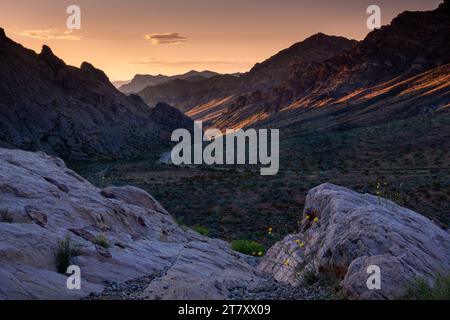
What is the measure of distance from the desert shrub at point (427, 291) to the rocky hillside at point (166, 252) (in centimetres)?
21

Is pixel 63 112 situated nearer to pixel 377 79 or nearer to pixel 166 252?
pixel 377 79

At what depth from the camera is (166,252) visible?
1205 centimetres

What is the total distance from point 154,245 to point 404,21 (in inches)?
6709

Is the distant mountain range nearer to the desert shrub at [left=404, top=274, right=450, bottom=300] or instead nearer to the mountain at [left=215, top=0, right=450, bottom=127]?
the mountain at [left=215, top=0, right=450, bottom=127]

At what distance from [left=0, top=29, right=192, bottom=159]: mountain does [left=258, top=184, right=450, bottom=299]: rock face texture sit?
77060mm

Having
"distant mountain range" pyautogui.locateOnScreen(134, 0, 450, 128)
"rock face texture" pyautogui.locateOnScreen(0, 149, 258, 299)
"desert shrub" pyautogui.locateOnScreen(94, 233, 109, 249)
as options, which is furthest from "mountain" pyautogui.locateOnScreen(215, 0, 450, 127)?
"desert shrub" pyautogui.locateOnScreen(94, 233, 109, 249)

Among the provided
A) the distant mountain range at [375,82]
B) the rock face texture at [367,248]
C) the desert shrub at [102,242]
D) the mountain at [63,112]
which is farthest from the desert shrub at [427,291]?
the distant mountain range at [375,82]

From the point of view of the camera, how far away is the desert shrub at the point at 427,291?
616cm

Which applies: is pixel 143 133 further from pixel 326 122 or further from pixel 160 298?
pixel 160 298

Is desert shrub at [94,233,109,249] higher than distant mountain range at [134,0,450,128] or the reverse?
the reverse

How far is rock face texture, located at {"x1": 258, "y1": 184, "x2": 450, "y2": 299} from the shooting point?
7.25 metres

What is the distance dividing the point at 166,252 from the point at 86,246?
8.43 ft

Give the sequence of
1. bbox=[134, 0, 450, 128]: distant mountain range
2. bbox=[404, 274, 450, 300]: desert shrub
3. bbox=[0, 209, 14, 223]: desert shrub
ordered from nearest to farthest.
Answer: bbox=[404, 274, 450, 300]: desert shrub < bbox=[0, 209, 14, 223]: desert shrub < bbox=[134, 0, 450, 128]: distant mountain range

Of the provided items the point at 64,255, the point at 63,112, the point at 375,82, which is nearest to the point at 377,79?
the point at 375,82
